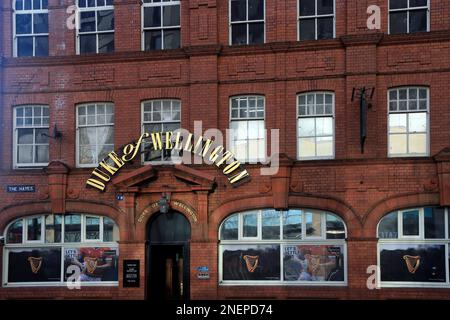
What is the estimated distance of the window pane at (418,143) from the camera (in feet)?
48.0

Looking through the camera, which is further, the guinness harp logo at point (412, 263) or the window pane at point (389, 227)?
the window pane at point (389, 227)

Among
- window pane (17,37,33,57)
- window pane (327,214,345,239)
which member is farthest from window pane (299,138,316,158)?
window pane (17,37,33,57)

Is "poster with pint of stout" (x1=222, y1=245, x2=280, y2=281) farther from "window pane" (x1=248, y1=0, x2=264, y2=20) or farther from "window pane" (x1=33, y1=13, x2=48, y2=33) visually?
"window pane" (x1=33, y1=13, x2=48, y2=33)

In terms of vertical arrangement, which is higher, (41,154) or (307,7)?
(307,7)

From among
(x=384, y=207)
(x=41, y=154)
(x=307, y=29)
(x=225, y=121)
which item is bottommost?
(x=384, y=207)

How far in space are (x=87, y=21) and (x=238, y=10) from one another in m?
4.30

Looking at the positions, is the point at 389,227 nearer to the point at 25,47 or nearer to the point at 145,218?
the point at 145,218

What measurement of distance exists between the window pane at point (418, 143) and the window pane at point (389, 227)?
1.68 meters

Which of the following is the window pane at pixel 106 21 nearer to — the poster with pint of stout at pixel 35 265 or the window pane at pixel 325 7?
the window pane at pixel 325 7

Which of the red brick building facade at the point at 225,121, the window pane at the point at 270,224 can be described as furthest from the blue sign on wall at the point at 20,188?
the window pane at the point at 270,224

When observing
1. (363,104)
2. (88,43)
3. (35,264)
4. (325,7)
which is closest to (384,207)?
(363,104)

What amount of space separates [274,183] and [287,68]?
3.04m

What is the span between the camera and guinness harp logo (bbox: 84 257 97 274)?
1585 cm

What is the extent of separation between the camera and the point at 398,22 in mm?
15000
